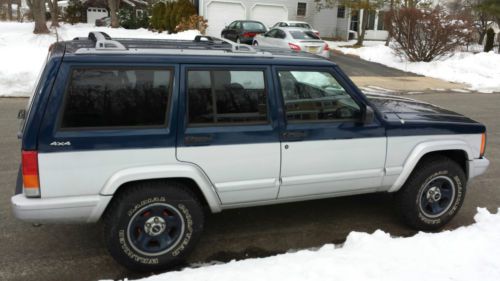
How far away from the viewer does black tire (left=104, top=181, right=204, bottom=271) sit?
3430mm

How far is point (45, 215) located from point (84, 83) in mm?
981

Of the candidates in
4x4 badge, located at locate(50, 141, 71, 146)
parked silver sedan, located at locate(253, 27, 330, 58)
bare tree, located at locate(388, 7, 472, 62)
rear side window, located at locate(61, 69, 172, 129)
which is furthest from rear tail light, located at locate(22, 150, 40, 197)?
bare tree, located at locate(388, 7, 472, 62)

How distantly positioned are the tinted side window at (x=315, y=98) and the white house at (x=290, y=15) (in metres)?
22.7

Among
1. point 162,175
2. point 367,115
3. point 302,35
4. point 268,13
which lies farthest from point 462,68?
point 162,175

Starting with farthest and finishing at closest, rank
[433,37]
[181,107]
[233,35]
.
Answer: [233,35], [433,37], [181,107]

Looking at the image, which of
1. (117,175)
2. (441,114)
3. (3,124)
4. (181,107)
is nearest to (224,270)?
(117,175)

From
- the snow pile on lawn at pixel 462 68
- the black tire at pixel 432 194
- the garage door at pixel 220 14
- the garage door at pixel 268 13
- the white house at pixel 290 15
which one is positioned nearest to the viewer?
the black tire at pixel 432 194

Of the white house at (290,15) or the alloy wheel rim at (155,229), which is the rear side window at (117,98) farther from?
the white house at (290,15)

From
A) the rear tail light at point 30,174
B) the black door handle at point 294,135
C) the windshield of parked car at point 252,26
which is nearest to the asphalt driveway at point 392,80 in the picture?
the windshield of parked car at point 252,26

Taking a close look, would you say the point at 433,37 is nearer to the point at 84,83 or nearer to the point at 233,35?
the point at 233,35

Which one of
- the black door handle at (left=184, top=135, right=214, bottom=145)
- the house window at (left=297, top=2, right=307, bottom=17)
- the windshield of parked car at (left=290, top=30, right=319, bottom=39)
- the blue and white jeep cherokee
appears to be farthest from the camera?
the house window at (left=297, top=2, right=307, bottom=17)

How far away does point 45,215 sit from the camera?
10.7 ft

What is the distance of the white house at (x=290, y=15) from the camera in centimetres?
2850

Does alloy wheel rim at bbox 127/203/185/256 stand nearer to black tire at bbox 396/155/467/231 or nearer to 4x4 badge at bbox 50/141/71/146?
4x4 badge at bbox 50/141/71/146
